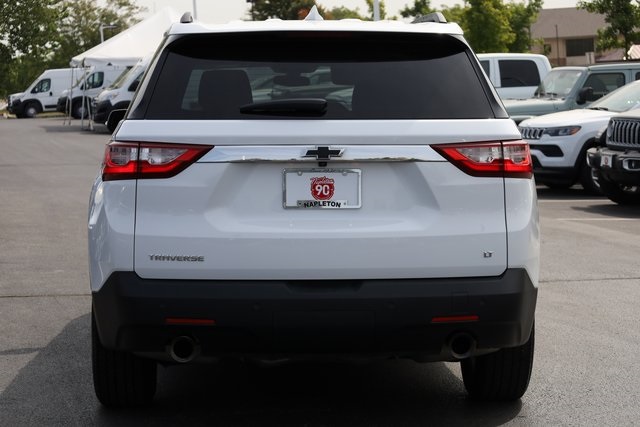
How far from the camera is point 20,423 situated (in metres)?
5.42

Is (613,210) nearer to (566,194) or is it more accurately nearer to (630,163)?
(630,163)

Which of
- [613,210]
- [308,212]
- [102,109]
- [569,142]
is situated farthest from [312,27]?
[102,109]

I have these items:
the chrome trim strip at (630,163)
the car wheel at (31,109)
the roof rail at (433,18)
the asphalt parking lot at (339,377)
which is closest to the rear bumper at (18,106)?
the car wheel at (31,109)

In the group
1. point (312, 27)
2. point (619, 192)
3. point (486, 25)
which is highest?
point (486, 25)

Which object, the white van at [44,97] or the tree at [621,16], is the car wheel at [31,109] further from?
the tree at [621,16]

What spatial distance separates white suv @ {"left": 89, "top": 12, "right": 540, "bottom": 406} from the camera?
4.75 meters

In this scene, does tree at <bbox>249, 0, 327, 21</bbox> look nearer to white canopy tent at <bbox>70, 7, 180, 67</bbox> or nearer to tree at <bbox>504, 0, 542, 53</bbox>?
tree at <bbox>504, 0, 542, 53</bbox>

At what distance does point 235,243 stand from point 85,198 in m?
12.5

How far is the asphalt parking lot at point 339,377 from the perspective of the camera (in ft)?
18.1

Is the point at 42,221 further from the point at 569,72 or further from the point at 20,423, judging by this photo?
the point at 569,72

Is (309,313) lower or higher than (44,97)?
higher

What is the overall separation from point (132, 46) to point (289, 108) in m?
37.9

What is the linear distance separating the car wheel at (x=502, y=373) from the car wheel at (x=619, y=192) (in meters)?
10.0

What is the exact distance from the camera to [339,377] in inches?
250
